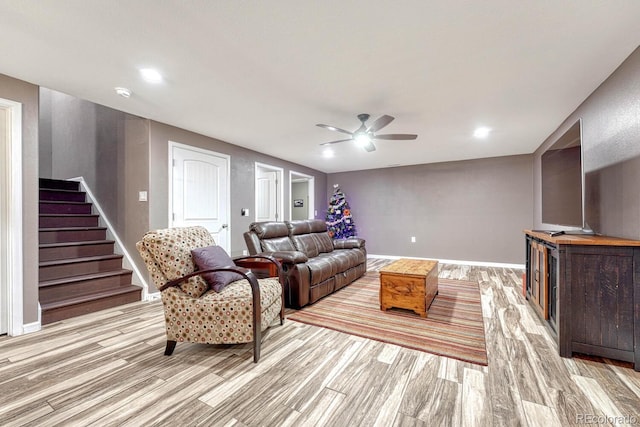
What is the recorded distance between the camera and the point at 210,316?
199 cm

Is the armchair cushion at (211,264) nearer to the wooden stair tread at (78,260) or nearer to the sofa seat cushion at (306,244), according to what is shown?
the sofa seat cushion at (306,244)

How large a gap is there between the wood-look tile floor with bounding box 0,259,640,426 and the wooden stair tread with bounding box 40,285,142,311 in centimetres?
38

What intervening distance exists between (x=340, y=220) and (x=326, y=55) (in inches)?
196

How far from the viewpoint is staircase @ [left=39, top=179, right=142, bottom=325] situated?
2967mm

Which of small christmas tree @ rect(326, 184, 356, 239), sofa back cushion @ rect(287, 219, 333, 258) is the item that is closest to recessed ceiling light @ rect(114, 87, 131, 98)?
sofa back cushion @ rect(287, 219, 333, 258)

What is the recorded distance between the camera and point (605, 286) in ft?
6.28

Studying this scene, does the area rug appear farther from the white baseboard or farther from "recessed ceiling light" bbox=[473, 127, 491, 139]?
the white baseboard

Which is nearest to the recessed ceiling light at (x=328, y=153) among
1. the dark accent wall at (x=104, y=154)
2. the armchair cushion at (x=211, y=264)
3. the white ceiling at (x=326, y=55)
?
the white ceiling at (x=326, y=55)

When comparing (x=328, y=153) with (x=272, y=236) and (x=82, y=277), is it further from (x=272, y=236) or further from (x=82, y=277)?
(x=82, y=277)

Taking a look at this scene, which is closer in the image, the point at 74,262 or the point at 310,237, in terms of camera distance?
the point at 74,262

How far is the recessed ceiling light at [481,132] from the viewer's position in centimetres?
381

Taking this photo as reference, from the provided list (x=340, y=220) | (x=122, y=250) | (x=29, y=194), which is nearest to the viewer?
(x=29, y=194)

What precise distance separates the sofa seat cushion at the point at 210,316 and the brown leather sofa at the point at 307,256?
3.52 ft

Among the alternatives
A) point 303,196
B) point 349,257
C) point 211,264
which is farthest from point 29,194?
point 303,196
